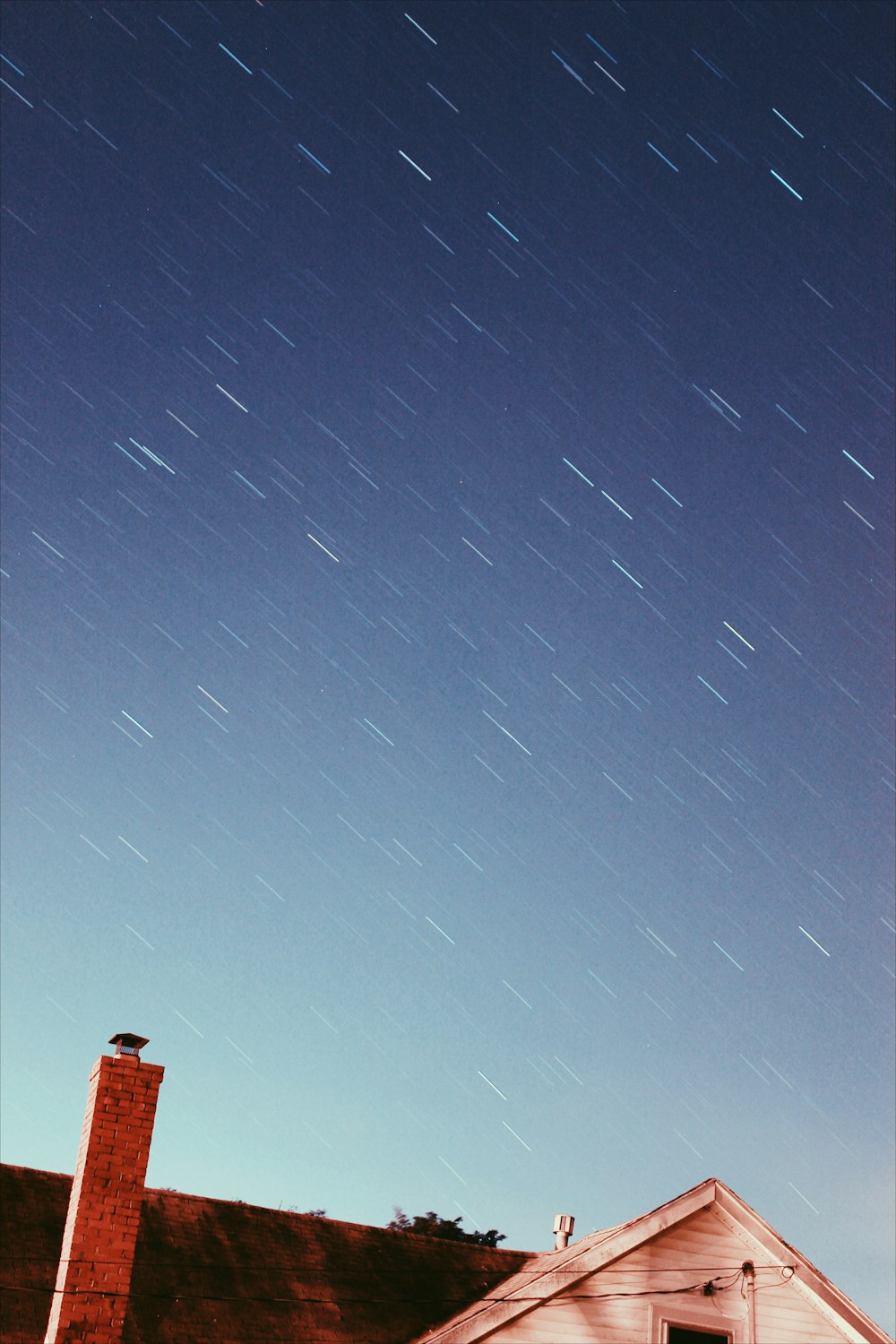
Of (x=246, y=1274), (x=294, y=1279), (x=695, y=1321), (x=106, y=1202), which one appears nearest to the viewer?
(x=106, y=1202)

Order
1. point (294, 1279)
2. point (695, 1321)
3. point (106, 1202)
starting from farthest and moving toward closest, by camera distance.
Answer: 1. point (294, 1279)
2. point (695, 1321)
3. point (106, 1202)

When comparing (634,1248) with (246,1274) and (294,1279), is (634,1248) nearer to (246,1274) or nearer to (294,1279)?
(294,1279)

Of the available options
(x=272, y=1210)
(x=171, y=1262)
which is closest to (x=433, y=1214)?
(x=272, y=1210)

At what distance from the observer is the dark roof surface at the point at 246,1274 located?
15797 mm

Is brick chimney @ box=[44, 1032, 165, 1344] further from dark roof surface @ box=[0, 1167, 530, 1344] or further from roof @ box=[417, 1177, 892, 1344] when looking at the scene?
roof @ box=[417, 1177, 892, 1344]

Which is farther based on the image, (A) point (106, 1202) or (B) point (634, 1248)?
(B) point (634, 1248)

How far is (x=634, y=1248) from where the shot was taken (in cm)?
1609

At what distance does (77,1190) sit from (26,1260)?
3.51 meters

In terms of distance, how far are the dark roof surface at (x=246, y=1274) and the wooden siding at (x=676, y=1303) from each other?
327cm

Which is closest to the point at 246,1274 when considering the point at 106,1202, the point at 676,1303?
the point at 106,1202

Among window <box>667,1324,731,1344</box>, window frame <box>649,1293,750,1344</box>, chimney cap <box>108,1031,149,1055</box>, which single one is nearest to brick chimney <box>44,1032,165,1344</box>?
chimney cap <box>108,1031,149,1055</box>

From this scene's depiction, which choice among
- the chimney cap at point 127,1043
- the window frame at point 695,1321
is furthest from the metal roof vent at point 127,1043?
the window frame at point 695,1321

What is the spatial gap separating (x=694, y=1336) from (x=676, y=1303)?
1.51 feet

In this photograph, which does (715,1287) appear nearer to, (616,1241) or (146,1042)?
(616,1241)
